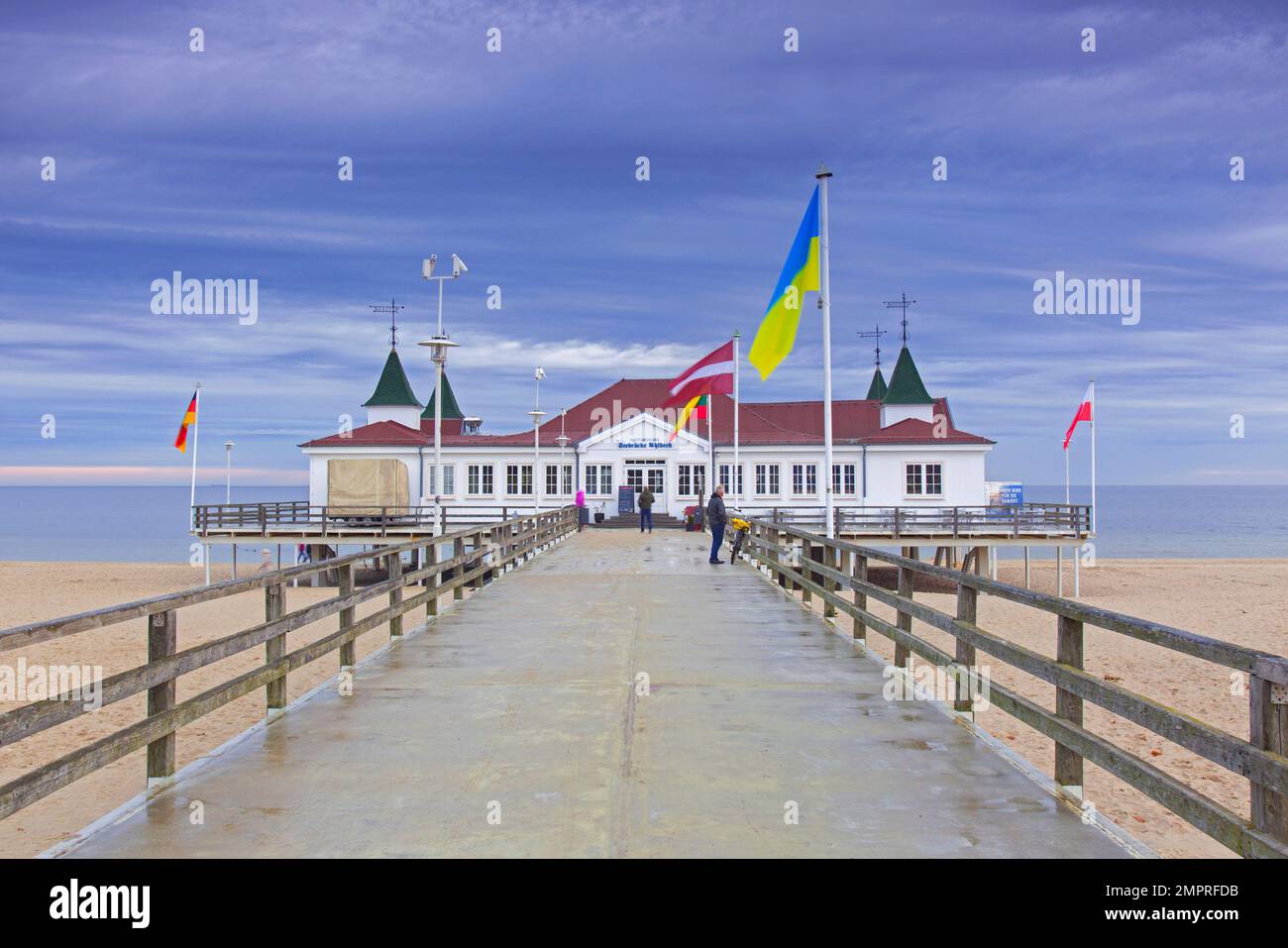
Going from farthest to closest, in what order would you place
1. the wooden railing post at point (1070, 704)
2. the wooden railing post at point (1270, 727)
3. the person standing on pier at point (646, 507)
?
the person standing on pier at point (646, 507)
the wooden railing post at point (1070, 704)
the wooden railing post at point (1270, 727)

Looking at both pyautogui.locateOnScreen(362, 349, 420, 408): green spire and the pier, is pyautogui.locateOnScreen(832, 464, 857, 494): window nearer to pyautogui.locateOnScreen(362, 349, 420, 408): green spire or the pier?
pyautogui.locateOnScreen(362, 349, 420, 408): green spire

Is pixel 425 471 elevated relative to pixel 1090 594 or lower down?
elevated

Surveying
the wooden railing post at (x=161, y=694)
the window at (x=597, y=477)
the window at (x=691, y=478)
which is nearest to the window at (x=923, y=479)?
the window at (x=691, y=478)

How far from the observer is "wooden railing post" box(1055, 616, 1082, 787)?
546 centimetres

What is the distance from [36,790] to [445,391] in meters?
57.1

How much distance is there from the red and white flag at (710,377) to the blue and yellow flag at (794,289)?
30.0ft

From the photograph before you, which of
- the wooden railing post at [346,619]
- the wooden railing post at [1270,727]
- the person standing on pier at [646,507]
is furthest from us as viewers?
the person standing on pier at [646,507]

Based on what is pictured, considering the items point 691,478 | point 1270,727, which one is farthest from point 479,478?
point 1270,727

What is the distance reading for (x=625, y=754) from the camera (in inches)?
244

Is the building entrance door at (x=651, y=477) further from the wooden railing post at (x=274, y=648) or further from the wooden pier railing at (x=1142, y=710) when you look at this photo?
the wooden railing post at (x=274, y=648)

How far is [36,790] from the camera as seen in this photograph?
438 centimetres

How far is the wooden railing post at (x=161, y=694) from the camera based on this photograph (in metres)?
5.54
